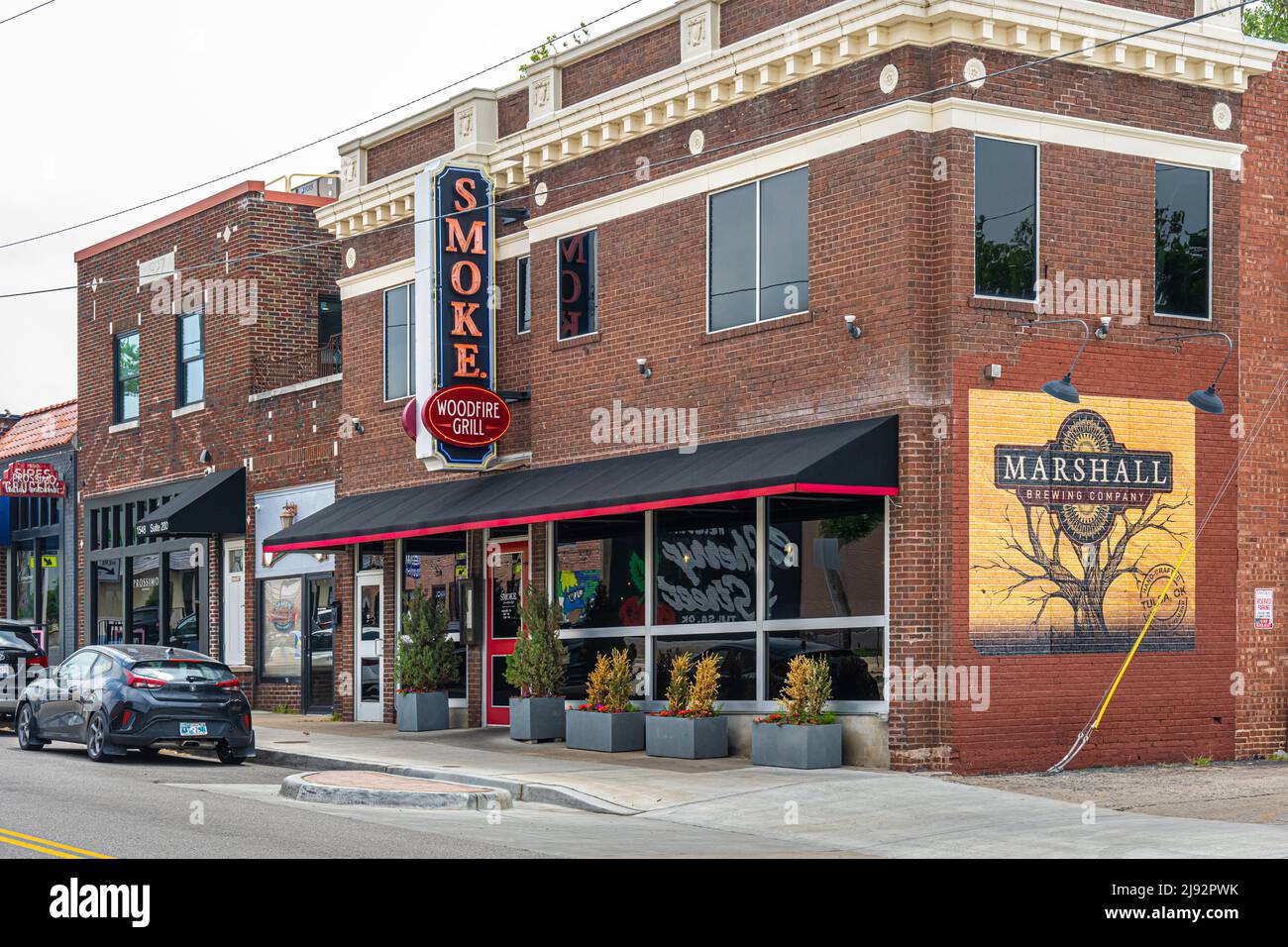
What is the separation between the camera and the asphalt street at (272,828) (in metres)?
12.2

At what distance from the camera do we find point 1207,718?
62.8 ft

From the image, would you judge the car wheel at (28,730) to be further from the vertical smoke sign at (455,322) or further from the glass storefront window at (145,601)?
the glass storefront window at (145,601)

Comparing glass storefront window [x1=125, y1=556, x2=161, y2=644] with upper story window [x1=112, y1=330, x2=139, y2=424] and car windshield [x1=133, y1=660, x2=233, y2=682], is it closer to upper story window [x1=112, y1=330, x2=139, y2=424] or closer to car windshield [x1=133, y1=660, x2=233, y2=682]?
upper story window [x1=112, y1=330, x2=139, y2=424]

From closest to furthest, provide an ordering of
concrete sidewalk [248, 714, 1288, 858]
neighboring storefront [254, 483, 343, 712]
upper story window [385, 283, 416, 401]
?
1. concrete sidewalk [248, 714, 1288, 858]
2. upper story window [385, 283, 416, 401]
3. neighboring storefront [254, 483, 343, 712]

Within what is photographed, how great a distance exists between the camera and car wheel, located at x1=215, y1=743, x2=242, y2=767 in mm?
20656

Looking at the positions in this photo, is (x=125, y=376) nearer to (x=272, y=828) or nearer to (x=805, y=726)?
(x=805, y=726)

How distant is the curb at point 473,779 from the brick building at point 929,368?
325 centimetres

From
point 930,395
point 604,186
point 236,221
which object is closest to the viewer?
point 930,395

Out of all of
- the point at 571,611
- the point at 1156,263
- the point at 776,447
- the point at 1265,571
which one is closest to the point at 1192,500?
the point at 1265,571

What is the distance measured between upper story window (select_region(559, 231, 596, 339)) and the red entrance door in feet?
10.3

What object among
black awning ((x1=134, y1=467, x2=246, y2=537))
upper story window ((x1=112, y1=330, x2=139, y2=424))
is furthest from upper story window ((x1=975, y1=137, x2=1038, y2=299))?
upper story window ((x1=112, y1=330, x2=139, y2=424))

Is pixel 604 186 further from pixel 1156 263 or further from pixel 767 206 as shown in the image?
pixel 1156 263

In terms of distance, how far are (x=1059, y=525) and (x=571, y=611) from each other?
6880 mm

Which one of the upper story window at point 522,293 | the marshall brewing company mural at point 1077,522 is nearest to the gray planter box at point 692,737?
the marshall brewing company mural at point 1077,522
